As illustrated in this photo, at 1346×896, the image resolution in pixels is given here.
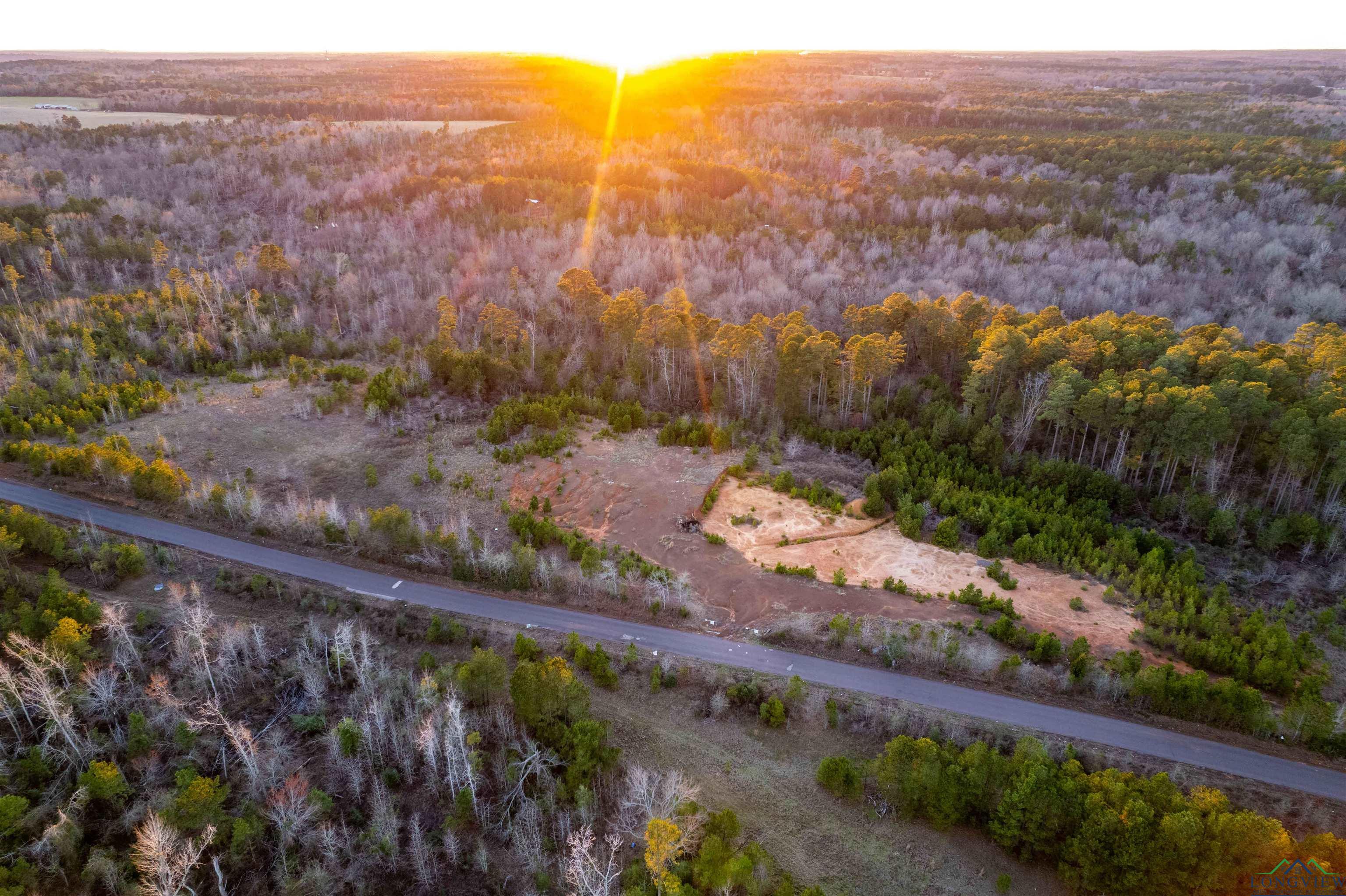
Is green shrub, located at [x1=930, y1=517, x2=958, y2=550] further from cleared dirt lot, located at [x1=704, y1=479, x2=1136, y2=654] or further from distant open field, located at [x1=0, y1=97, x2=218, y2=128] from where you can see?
distant open field, located at [x1=0, y1=97, x2=218, y2=128]

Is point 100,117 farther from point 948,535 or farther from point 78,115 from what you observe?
point 948,535

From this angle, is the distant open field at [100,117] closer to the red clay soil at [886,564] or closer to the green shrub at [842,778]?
the red clay soil at [886,564]

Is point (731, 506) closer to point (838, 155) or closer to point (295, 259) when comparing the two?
point (295, 259)

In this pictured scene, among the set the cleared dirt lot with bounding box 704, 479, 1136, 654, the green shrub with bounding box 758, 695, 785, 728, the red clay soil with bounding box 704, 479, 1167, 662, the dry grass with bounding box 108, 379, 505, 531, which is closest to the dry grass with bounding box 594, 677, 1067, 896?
the green shrub with bounding box 758, 695, 785, 728

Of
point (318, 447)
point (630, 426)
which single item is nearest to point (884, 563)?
point (630, 426)

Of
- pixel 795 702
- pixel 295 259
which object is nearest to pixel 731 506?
pixel 795 702
